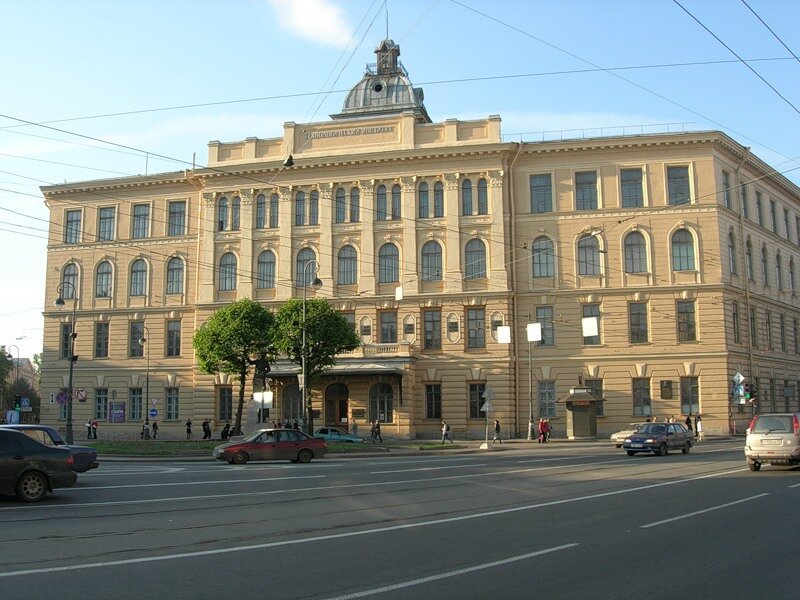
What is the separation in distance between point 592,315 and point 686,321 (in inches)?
229

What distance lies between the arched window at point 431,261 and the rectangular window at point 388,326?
3284mm

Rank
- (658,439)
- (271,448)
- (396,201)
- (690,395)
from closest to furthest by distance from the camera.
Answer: (271,448) → (658,439) → (690,395) → (396,201)

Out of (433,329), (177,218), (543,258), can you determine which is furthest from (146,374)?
(543,258)

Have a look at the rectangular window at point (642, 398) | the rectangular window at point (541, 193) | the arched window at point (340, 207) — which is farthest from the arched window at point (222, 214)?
the rectangular window at point (642, 398)

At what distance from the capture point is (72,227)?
192ft

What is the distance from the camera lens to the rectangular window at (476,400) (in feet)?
164

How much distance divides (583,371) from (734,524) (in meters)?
37.5

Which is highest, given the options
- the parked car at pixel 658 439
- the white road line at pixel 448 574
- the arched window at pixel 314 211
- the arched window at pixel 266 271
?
the arched window at pixel 314 211

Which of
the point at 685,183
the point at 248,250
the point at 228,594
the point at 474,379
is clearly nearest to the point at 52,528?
the point at 228,594

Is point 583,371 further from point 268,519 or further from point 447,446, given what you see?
point 268,519

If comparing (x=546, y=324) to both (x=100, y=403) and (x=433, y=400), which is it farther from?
(x=100, y=403)

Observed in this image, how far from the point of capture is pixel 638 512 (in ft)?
45.6

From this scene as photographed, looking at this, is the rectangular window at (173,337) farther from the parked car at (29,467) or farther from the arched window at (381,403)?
the parked car at (29,467)

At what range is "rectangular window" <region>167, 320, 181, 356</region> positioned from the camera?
2190 inches
